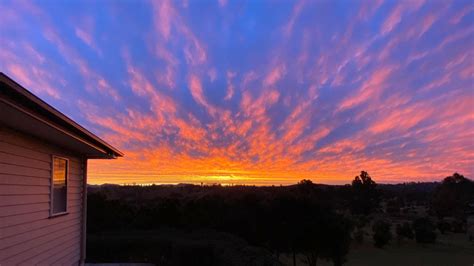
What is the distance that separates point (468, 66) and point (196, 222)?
543 inches

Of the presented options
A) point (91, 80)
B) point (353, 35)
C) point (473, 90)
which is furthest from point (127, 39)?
point (473, 90)

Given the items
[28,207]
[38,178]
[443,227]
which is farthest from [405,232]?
[28,207]

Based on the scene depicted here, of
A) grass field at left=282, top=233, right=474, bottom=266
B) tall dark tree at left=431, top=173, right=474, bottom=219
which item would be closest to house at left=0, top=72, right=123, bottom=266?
grass field at left=282, top=233, right=474, bottom=266

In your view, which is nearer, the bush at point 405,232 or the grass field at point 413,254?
the grass field at point 413,254

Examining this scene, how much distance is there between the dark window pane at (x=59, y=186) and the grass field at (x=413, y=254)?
16.9 meters

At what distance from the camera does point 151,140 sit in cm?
2075

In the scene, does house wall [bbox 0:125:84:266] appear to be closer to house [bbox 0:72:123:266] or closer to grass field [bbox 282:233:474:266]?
house [bbox 0:72:123:266]

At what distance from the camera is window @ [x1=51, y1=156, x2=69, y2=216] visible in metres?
8.38

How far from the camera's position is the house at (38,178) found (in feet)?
18.4

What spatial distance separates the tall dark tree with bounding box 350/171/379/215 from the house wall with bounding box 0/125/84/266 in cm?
4904

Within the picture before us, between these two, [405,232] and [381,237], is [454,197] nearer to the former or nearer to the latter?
[405,232]

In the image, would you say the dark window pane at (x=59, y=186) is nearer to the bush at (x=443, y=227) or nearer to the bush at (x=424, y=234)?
the bush at (x=424, y=234)

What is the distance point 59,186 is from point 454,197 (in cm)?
5483

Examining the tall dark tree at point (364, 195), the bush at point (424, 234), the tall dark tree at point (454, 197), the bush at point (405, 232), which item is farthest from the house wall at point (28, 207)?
the tall dark tree at point (454, 197)
